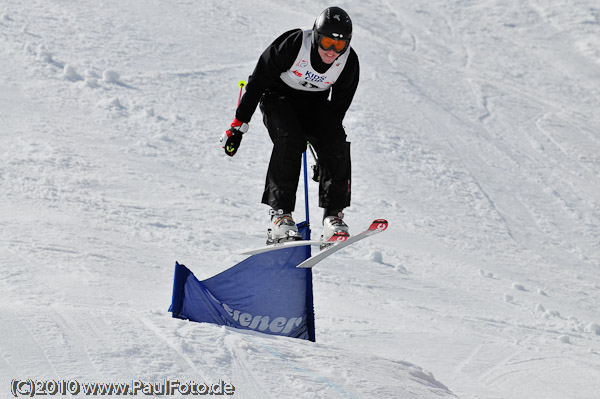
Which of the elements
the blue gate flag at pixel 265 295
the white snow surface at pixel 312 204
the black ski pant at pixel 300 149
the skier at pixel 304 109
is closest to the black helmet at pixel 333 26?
the skier at pixel 304 109

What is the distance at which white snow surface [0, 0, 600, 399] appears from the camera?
4.54 m

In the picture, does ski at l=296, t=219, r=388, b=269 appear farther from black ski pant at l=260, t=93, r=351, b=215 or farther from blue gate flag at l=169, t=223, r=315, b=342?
blue gate flag at l=169, t=223, r=315, b=342

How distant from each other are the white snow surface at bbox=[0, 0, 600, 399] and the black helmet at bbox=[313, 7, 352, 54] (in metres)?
2.08

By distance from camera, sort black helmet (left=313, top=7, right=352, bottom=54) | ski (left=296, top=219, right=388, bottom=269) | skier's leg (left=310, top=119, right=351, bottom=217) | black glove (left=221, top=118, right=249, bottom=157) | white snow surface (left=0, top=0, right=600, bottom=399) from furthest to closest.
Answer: black glove (left=221, top=118, right=249, bottom=157) → skier's leg (left=310, top=119, right=351, bottom=217) → ski (left=296, top=219, right=388, bottom=269) → black helmet (left=313, top=7, right=352, bottom=54) → white snow surface (left=0, top=0, right=600, bottom=399)

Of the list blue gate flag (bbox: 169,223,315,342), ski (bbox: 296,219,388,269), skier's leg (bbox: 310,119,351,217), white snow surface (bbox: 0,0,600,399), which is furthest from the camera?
blue gate flag (bbox: 169,223,315,342)

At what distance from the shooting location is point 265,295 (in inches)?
229

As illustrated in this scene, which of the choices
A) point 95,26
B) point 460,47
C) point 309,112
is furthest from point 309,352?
point 460,47

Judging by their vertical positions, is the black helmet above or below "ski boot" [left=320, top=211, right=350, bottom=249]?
above

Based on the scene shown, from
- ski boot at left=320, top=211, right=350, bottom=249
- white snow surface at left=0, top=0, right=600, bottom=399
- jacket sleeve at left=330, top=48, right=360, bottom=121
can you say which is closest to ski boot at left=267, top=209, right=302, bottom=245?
ski boot at left=320, top=211, right=350, bottom=249

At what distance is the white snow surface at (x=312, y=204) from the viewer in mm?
4543

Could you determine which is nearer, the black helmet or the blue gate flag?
the black helmet

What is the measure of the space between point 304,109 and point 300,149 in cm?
39

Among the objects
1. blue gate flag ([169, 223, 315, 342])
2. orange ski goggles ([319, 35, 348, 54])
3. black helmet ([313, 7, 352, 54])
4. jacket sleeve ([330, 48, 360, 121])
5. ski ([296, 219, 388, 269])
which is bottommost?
blue gate flag ([169, 223, 315, 342])

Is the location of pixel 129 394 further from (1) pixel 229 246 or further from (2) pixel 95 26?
(2) pixel 95 26
